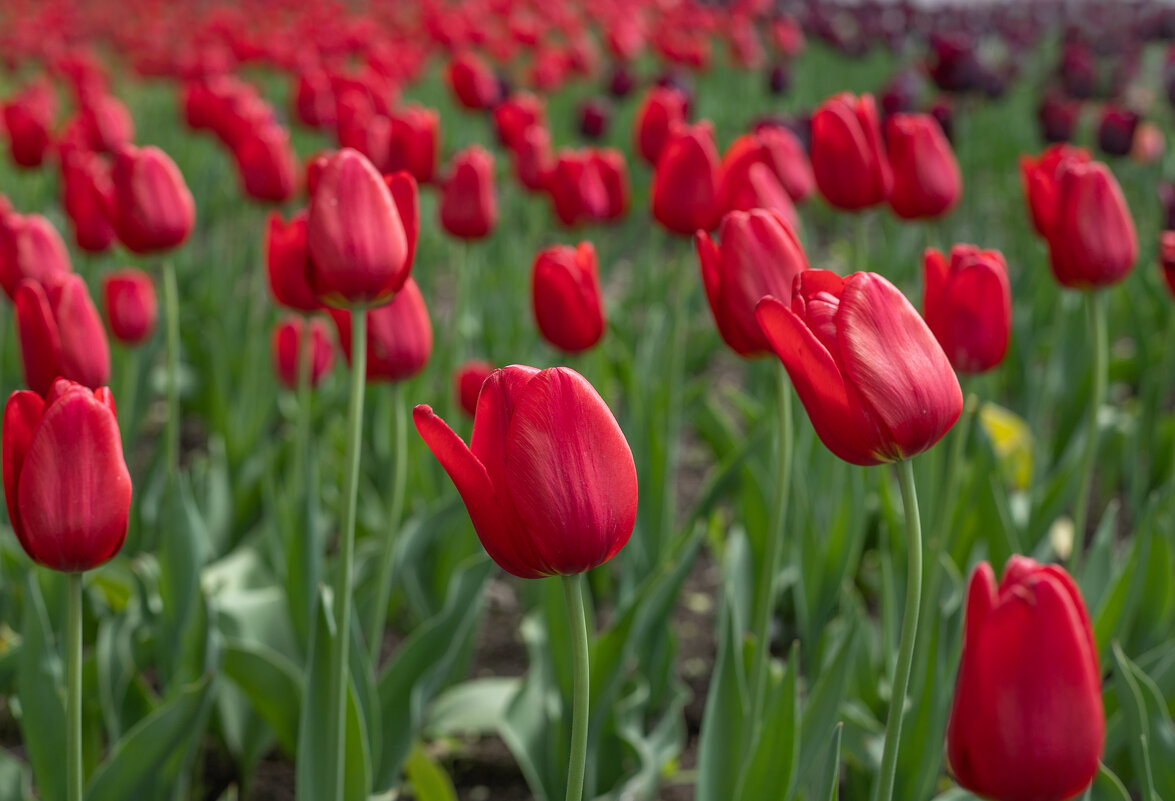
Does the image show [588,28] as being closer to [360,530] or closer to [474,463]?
[360,530]

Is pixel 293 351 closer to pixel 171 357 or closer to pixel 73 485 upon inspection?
pixel 171 357

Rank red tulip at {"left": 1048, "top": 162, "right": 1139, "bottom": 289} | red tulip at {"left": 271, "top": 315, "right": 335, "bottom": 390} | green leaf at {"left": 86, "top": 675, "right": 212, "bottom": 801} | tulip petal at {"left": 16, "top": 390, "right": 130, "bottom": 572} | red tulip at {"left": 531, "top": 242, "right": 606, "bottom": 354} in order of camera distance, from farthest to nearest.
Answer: red tulip at {"left": 271, "top": 315, "right": 335, "bottom": 390} < red tulip at {"left": 531, "top": 242, "right": 606, "bottom": 354} < red tulip at {"left": 1048, "top": 162, "right": 1139, "bottom": 289} < green leaf at {"left": 86, "top": 675, "right": 212, "bottom": 801} < tulip petal at {"left": 16, "top": 390, "right": 130, "bottom": 572}

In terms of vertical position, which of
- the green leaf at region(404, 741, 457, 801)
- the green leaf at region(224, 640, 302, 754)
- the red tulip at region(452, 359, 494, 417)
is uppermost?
the red tulip at region(452, 359, 494, 417)

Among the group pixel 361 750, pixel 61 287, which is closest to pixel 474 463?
pixel 361 750

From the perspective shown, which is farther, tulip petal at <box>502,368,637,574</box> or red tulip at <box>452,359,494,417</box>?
red tulip at <box>452,359,494,417</box>

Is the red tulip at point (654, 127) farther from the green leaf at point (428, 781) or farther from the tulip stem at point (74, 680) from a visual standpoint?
the tulip stem at point (74, 680)

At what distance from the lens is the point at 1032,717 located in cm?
66

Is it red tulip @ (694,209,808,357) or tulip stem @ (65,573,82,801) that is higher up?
red tulip @ (694,209,808,357)

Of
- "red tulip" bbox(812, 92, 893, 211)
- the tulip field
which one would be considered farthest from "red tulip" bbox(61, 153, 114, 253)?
"red tulip" bbox(812, 92, 893, 211)

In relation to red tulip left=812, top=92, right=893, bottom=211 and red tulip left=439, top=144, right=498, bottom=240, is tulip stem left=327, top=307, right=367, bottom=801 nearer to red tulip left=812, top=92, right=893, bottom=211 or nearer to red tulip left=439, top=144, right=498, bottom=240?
red tulip left=812, top=92, right=893, bottom=211

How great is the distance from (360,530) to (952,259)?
1142mm

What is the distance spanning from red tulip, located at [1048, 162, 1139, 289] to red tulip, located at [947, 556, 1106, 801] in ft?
2.65

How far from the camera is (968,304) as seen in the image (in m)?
1.14

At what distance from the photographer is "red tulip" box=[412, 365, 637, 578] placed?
28.4 inches
